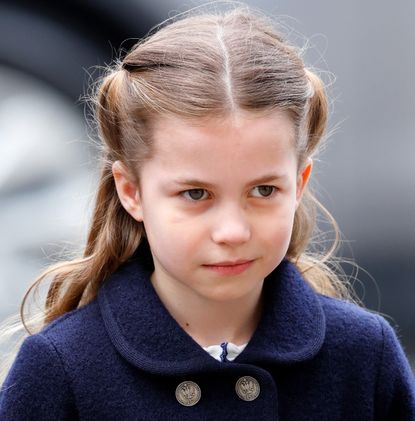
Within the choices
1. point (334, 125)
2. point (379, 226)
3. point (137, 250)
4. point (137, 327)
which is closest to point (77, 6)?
point (334, 125)

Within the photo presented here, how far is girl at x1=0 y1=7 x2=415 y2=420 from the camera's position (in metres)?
2.03

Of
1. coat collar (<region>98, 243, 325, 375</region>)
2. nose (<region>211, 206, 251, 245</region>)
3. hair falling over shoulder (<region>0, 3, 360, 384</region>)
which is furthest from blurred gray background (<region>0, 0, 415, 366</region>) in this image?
nose (<region>211, 206, 251, 245</region>)

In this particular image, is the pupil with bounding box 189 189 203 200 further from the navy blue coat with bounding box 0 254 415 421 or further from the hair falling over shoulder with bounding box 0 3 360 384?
the navy blue coat with bounding box 0 254 415 421

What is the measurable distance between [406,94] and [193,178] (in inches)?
64.5

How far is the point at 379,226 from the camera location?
11.4 ft

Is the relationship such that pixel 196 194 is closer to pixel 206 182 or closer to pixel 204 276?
pixel 206 182

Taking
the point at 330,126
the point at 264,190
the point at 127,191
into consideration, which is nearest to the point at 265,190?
the point at 264,190

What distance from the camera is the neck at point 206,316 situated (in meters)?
2.24

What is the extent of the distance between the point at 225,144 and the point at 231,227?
15 centimetres

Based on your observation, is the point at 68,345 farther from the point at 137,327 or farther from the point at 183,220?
the point at 183,220

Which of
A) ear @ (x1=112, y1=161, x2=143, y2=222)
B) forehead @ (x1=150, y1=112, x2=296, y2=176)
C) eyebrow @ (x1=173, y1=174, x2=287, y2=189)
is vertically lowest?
ear @ (x1=112, y1=161, x2=143, y2=222)

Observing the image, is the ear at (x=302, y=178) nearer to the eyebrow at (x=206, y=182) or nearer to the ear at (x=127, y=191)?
the eyebrow at (x=206, y=182)

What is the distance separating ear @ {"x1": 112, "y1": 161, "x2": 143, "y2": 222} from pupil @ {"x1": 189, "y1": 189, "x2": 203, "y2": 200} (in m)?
0.20

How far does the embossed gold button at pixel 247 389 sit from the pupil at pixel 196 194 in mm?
392
